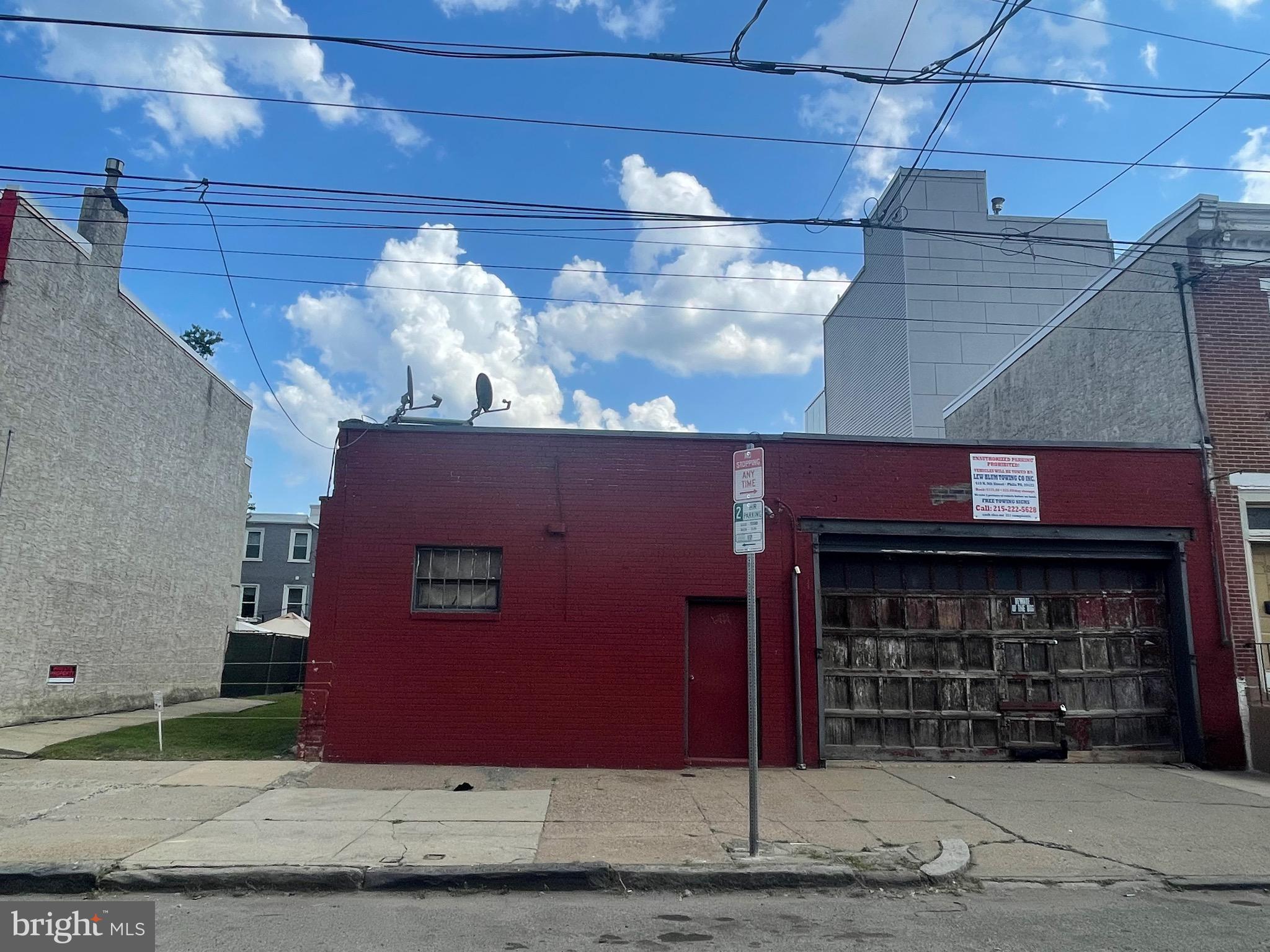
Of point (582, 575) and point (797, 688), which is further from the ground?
point (582, 575)

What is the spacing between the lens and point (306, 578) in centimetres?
3600

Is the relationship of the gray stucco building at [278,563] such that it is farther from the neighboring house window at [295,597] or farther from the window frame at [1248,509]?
the window frame at [1248,509]

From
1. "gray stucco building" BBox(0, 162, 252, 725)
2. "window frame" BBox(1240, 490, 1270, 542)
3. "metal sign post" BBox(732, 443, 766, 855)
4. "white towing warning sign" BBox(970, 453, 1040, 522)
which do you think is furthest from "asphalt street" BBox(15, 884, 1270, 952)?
"gray stucco building" BBox(0, 162, 252, 725)

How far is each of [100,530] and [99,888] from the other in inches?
466

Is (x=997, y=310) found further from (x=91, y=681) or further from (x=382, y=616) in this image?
(x=91, y=681)

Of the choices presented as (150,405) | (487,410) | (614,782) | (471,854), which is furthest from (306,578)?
(471,854)

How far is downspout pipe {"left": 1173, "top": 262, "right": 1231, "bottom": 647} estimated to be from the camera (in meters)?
11.7

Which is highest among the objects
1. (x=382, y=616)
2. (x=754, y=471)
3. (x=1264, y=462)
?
(x=1264, y=462)

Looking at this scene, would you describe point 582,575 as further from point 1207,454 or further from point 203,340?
point 203,340

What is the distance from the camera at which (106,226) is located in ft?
54.1

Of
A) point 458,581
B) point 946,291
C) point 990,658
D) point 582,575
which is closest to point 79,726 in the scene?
point 458,581

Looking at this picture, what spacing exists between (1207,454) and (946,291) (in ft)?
47.3

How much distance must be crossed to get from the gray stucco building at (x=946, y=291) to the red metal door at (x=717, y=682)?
14504mm

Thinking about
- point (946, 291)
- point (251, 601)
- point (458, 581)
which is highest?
point (946, 291)
